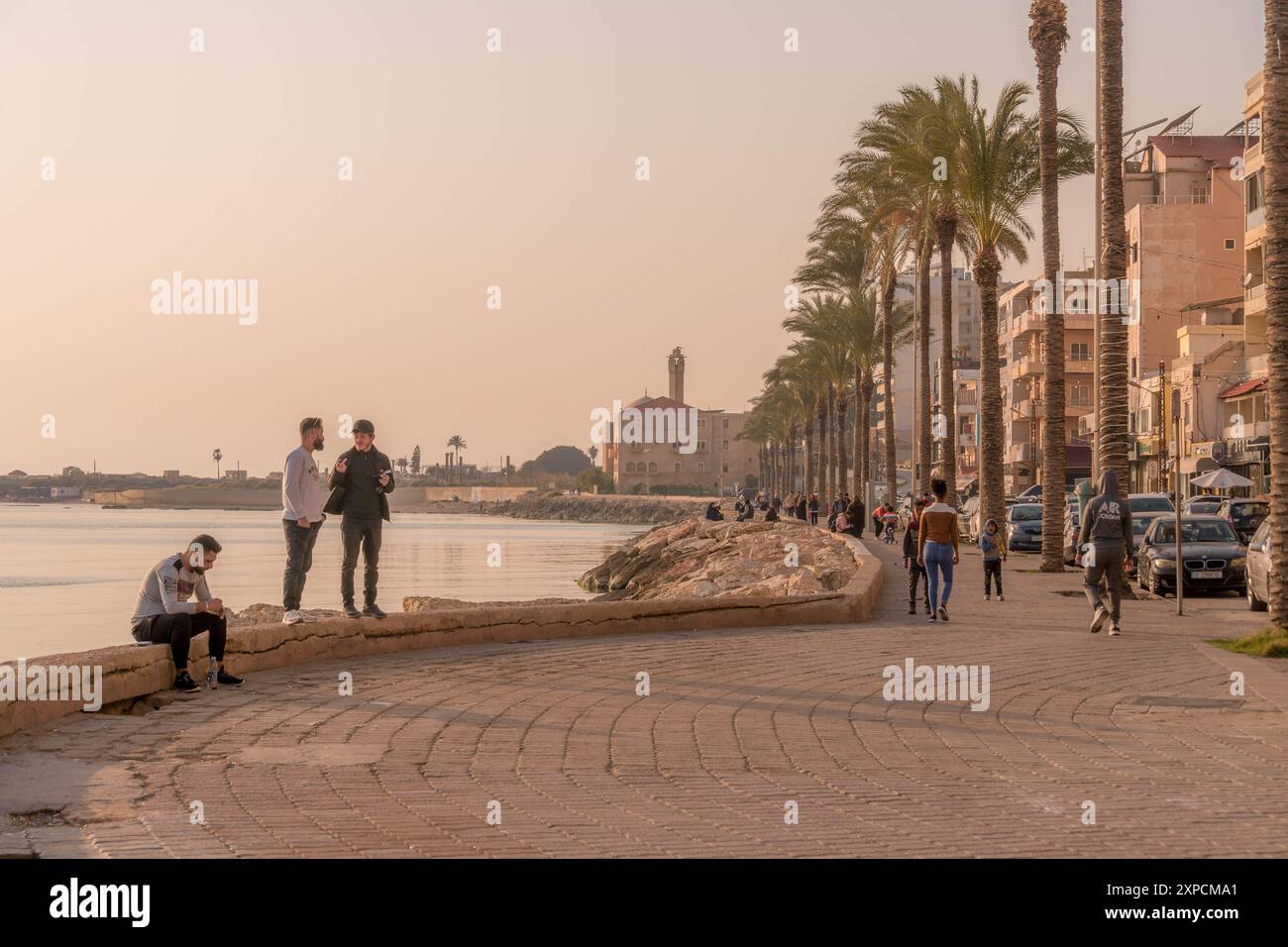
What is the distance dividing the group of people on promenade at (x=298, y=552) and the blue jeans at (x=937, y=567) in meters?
7.35

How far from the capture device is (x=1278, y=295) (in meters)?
15.4

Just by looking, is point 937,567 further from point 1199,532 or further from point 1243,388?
point 1243,388

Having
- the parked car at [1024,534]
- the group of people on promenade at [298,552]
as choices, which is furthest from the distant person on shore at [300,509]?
the parked car at [1024,534]

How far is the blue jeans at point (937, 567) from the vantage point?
18641 mm

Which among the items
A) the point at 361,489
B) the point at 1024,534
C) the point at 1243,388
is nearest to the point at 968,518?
the point at 1243,388

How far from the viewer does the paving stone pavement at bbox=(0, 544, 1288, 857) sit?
6.22 metres

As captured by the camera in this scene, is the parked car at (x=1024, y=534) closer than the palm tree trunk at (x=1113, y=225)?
No

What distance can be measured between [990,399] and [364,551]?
77.8 feet

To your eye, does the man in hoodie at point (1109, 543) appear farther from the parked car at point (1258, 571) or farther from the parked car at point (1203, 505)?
the parked car at point (1203, 505)

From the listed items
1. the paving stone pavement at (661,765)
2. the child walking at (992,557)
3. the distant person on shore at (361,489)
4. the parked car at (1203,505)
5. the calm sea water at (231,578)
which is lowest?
the calm sea water at (231,578)

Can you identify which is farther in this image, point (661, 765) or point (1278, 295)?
point (1278, 295)

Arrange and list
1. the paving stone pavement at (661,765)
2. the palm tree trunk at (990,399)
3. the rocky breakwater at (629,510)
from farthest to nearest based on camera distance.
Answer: the rocky breakwater at (629,510), the palm tree trunk at (990,399), the paving stone pavement at (661,765)

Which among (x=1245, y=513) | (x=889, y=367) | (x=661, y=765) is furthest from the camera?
(x=889, y=367)

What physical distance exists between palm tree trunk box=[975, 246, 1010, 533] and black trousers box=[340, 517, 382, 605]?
22.6m
